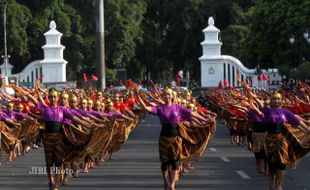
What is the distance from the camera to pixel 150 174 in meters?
17.4

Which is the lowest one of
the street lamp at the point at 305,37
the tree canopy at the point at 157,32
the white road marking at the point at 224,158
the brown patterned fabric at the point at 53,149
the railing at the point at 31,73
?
the white road marking at the point at 224,158

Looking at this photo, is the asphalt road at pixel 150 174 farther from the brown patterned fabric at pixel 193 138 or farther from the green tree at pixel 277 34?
the green tree at pixel 277 34

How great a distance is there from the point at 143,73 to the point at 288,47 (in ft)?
100

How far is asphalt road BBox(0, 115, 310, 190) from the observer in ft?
50.3

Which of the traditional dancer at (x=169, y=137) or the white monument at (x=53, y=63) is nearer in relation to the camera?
the traditional dancer at (x=169, y=137)

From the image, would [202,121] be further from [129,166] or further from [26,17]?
[26,17]

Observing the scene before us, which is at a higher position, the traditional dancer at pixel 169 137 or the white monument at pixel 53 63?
the white monument at pixel 53 63

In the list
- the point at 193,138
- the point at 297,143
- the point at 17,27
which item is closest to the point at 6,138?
the point at 193,138

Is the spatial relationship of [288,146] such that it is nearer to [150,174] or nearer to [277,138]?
[277,138]

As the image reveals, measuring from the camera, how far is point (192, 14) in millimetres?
71062

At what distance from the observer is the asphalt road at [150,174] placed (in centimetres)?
1534

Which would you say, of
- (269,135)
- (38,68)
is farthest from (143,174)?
(38,68)

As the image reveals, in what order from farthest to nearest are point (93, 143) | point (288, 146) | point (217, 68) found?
point (217, 68) → point (93, 143) → point (288, 146)

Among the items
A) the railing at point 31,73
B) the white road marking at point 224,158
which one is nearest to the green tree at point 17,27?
the railing at point 31,73
